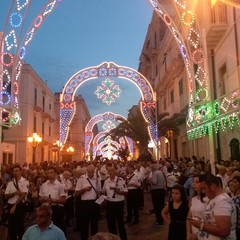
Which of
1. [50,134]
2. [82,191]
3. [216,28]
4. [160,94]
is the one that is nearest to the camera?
[82,191]

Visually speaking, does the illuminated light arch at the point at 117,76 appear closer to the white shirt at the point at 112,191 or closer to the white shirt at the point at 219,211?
the white shirt at the point at 112,191

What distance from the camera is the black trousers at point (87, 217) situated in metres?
8.91

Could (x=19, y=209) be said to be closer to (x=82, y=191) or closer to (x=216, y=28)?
(x=82, y=191)

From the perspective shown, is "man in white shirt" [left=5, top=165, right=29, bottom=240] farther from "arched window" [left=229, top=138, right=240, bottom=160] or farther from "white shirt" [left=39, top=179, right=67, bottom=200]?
"arched window" [left=229, top=138, right=240, bottom=160]

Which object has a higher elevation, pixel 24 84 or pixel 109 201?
pixel 24 84

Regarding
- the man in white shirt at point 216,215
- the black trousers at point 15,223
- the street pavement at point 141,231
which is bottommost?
the street pavement at point 141,231

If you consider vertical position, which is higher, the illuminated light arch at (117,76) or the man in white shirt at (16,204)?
the illuminated light arch at (117,76)

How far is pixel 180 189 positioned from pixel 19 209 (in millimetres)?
4274

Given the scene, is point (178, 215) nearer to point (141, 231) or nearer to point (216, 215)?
point (216, 215)

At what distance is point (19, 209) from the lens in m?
8.48

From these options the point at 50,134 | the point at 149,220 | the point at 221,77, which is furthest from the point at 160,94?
the point at 149,220

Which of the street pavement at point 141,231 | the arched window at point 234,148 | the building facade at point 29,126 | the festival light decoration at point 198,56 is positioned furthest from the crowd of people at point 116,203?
the building facade at point 29,126

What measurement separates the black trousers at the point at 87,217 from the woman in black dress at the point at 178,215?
11.7 ft

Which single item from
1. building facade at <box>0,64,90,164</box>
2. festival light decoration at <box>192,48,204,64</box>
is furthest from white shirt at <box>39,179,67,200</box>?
building facade at <box>0,64,90,164</box>
